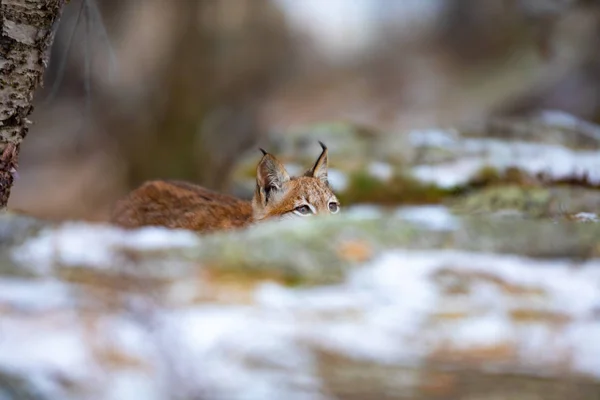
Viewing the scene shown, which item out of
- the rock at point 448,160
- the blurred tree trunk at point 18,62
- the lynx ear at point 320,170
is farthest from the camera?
the rock at point 448,160

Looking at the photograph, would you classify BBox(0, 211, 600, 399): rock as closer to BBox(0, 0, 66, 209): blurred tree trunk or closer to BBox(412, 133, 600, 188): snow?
BBox(0, 0, 66, 209): blurred tree trunk

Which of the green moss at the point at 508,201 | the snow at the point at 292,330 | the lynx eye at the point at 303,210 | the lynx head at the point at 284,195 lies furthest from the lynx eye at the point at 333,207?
the snow at the point at 292,330

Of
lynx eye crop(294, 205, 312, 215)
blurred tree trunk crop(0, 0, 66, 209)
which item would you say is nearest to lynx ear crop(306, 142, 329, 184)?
lynx eye crop(294, 205, 312, 215)

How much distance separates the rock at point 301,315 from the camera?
2129mm

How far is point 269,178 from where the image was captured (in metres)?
4.92

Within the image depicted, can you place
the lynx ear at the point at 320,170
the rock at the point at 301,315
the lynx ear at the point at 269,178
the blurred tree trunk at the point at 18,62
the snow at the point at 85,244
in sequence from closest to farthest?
the rock at the point at 301,315 → the snow at the point at 85,244 → the blurred tree trunk at the point at 18,62 → the lynx ear at the point at 269,178 → the lynx ear at the point at 320,170

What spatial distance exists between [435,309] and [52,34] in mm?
2403

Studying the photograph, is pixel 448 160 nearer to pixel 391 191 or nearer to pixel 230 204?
pixel 391 191

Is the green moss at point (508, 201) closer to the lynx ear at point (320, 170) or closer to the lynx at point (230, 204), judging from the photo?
the lynx ear at point (320, 170)

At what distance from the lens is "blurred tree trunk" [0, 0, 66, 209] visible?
3490 millimetres

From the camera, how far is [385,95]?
13242 millimetres

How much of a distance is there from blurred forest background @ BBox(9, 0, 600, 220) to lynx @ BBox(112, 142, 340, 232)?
18.4ft

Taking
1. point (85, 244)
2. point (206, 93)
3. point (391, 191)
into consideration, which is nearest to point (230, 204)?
point (391, 191)

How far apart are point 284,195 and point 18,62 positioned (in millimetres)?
1907
